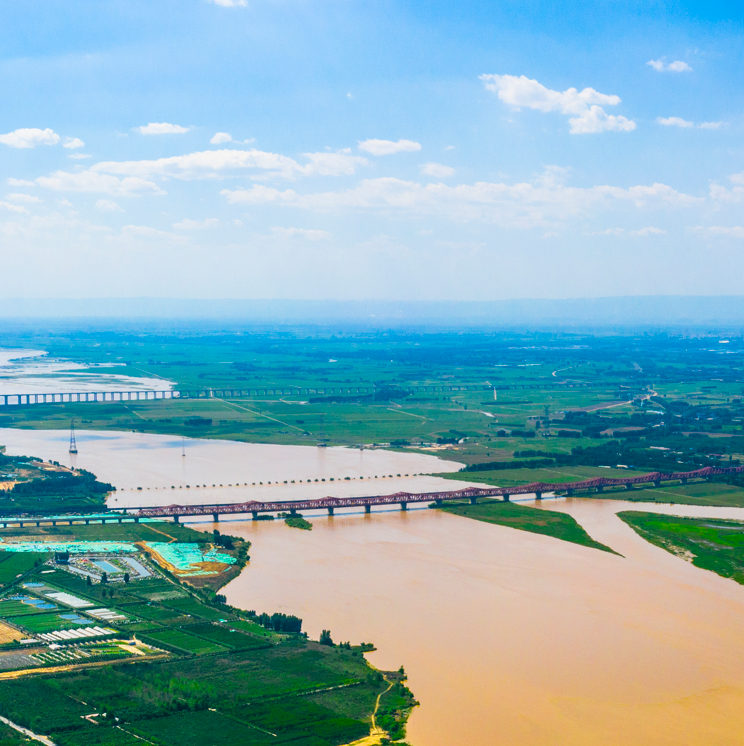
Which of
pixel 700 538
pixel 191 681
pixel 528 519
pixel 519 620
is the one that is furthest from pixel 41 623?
pixel 700 538

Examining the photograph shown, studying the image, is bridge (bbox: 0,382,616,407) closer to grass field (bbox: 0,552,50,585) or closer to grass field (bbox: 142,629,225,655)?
grass field (bbox: 0,552,50,585)

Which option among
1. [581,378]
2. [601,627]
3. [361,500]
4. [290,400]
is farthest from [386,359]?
[601,627]

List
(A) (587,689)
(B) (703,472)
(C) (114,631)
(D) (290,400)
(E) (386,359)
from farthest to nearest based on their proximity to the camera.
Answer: (E) (386,359) < (D) (290,400) < (B) (703,472) < (C) (114,631) < (A) (587,689)

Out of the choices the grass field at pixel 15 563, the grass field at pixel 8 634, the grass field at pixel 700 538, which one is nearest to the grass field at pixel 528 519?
the grass field at pixel 700 538

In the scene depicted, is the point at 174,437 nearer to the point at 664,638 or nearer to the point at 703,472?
the point at 703,472

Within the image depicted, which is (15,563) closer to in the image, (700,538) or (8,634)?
(8,634)

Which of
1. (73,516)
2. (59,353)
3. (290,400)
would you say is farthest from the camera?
(59,353)

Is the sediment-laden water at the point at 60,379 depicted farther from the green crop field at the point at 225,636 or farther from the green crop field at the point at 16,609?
the green crop field at the point at 225,636
